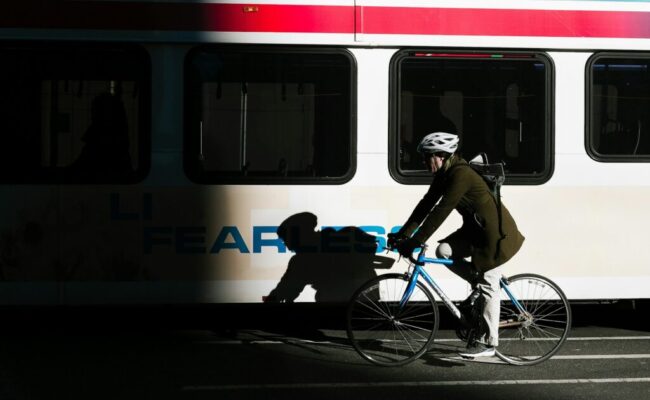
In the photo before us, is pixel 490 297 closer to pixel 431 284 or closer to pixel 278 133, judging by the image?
pixel 431 284

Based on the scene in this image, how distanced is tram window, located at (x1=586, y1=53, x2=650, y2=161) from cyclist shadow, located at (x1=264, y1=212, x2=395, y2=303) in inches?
84.5

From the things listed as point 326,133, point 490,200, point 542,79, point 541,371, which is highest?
point 542,79

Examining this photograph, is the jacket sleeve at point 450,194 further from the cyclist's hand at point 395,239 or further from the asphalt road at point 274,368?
the asphalt road at point 274,368

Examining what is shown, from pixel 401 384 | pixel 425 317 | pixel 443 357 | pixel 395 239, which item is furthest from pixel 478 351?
pixel 395 239

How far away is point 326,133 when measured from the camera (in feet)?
26.1

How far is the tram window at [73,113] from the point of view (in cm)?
771

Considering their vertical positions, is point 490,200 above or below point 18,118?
below

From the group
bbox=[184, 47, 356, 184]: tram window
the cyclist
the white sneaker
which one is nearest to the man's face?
the cyclist

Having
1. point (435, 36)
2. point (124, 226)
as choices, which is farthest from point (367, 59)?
point (124, 226)

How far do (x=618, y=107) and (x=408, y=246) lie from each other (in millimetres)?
2652

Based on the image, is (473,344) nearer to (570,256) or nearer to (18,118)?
(570,256)

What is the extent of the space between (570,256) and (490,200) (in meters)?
1.57

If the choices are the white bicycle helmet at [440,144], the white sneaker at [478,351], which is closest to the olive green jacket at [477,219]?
the white bicycle helmet at [440,144]

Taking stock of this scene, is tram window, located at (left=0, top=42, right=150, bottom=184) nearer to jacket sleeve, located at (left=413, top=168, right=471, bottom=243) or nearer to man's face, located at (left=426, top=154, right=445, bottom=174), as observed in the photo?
man's face, located at (left=426, top=154, right=445, bottom=174)
